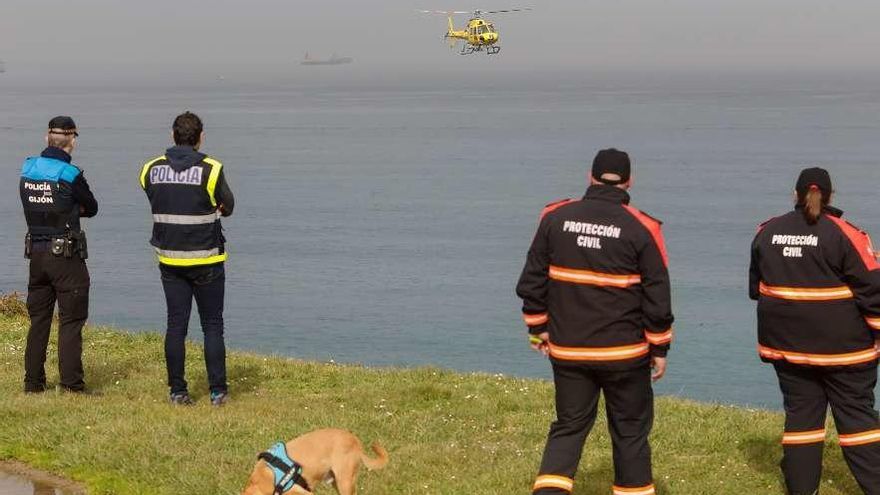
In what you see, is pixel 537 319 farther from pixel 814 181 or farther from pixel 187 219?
pixel 187 219

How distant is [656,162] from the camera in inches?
3802

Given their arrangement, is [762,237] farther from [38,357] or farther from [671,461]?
[38,357]

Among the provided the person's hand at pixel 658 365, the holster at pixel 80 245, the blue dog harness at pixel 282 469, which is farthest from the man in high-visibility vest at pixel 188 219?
the person's hand at pixel 658 365

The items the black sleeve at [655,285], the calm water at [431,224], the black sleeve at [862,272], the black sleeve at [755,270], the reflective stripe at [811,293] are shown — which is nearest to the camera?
the black sleeve at [655,285]

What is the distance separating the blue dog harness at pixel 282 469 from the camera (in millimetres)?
6918

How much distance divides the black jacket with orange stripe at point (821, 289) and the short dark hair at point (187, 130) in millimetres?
4650

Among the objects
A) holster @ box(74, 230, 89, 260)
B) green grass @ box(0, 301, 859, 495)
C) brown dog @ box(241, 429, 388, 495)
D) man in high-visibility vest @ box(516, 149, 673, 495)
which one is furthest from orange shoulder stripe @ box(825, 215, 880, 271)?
holster @ box(74, 230, 89, 260)

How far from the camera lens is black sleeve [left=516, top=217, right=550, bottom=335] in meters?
6.83

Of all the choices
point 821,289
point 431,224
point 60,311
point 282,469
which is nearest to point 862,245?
point 821,289

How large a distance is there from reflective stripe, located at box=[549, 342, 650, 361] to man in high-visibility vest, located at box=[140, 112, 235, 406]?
412 cm

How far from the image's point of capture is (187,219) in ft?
32.7

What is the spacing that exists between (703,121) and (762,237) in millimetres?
149733

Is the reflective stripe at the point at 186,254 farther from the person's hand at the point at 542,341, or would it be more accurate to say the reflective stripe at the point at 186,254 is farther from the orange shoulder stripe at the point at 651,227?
the orange shoulder stripe at the point at 651,227

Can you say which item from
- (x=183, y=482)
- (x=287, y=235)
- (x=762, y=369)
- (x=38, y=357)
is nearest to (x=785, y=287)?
(x=183, y=482)
